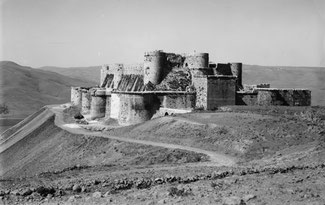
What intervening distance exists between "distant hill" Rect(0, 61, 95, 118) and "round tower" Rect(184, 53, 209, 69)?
186ft

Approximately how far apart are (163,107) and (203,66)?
7912 millimetres

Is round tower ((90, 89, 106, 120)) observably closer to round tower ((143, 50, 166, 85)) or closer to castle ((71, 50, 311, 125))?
castle ((71, 50, 311, 125))

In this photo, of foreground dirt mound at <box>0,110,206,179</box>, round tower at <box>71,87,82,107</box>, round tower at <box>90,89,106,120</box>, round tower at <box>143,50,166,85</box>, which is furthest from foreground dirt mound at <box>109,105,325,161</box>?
round tower at <box>71,87,82,107</box>

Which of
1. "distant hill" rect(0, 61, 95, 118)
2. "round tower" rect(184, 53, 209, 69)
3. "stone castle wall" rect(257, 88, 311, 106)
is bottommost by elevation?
"distant hill" rect(0, 61, 95, 118)

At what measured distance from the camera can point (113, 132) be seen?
41.3 m

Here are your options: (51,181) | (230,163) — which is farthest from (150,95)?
(51,181)

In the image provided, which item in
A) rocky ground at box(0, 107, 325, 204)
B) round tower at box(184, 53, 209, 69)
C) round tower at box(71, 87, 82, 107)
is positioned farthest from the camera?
round tower at box(71, 87, 82, 107)

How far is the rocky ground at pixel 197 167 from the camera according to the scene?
15.2 metres

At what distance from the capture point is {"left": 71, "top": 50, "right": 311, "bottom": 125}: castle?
45.1 metres

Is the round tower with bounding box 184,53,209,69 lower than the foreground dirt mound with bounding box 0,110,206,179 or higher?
higher

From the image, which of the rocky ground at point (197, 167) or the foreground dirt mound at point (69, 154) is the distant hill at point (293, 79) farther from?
the rocky ground at point (197, 167)

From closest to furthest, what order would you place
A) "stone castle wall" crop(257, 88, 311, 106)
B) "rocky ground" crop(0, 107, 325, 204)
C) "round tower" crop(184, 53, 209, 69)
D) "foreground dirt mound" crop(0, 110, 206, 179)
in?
"rocky ground" crop(0, 107, 325, 204)
"foreground dirt mound" crop(0, 110, 206, 179)
"stone castle wall" crop(257, 88, 311, 106)
"round tower" crop(184, 53, 209, 69)

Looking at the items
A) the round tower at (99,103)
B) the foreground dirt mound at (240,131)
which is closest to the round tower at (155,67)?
the round tower at (99,103)

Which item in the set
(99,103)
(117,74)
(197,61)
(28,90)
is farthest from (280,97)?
(28,90)
